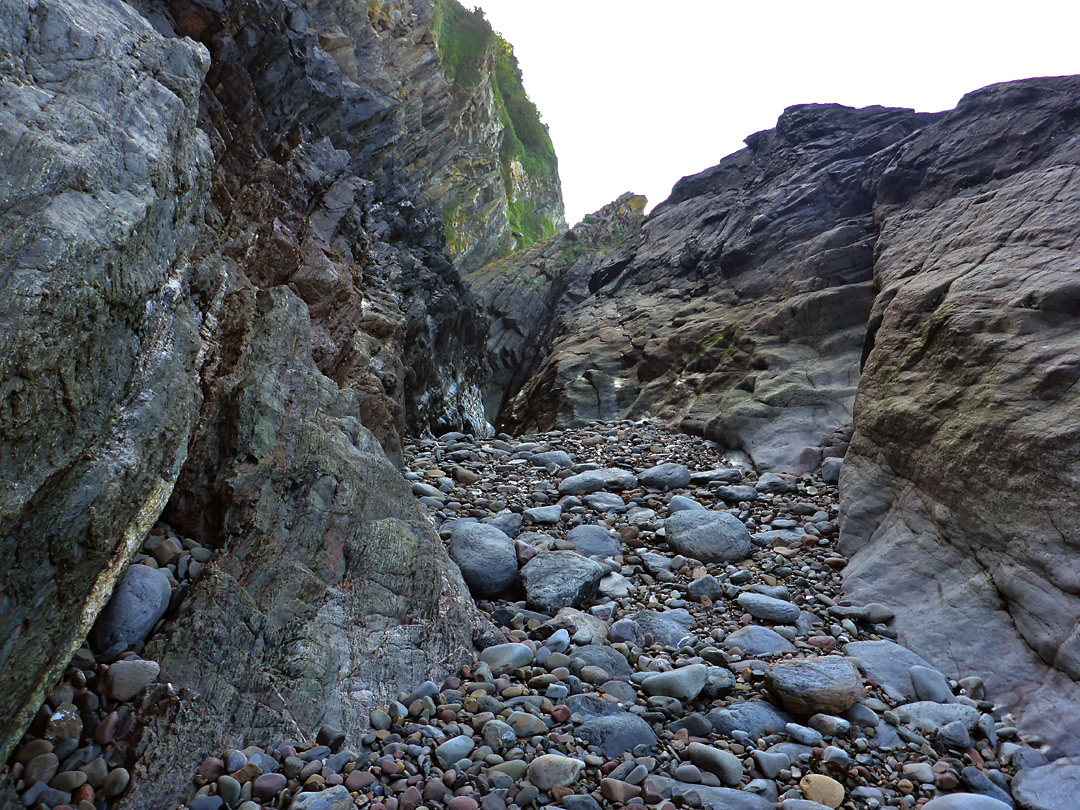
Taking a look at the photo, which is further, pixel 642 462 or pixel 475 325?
pixel 475 325

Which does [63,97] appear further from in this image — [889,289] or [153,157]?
[889,289]

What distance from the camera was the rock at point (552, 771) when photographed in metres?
3.08

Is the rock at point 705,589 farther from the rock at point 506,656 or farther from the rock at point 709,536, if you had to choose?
the rock at point 506,656

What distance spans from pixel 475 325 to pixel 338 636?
15664mm

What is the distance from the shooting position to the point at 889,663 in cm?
447

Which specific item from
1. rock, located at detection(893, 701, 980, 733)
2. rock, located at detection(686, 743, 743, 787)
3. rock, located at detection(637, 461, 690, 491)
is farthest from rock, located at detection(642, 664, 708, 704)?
rock, located at detection(637, 461, 690, 491)

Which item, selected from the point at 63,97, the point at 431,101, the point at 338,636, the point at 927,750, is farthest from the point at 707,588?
the point at 431,101

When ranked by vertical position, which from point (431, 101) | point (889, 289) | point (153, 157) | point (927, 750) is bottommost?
point (927, 750)

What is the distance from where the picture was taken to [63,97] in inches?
102

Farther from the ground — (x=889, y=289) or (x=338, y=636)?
(x=889, y=289)

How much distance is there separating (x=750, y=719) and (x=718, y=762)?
57 centimetres

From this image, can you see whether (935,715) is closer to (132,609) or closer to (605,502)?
(605,502)

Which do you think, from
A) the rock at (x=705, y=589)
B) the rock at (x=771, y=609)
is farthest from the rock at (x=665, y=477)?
the rock at (x=771, y=609)

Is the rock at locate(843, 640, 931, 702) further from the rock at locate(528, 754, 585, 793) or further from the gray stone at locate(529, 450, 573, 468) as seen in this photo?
the gray stone at locate(529, 450, 573, 468)
